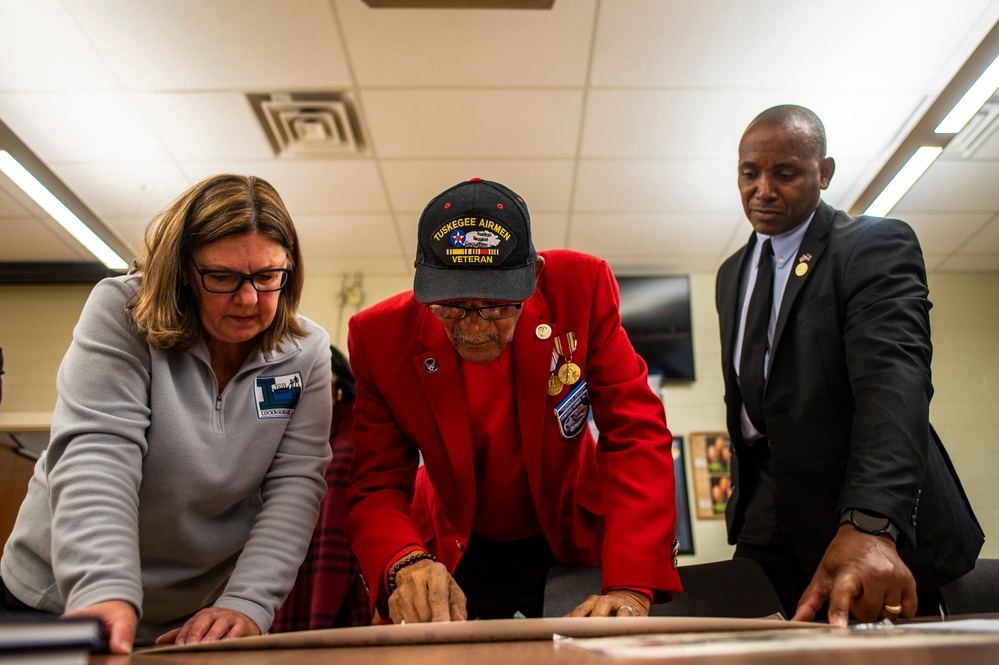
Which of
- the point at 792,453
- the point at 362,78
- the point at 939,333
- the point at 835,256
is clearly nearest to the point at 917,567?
the point at 792,453

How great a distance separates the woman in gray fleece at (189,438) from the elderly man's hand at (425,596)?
0.21m

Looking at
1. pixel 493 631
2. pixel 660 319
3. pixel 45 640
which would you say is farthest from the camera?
pixel 660 319

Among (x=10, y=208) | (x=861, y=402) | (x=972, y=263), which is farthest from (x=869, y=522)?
(x=10, y=208)

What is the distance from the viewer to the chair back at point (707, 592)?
1109 millimetres

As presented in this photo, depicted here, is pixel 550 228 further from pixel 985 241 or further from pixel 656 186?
pixel 985 241

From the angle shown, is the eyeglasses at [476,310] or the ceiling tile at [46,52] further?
the ceiling tile at [46,52]

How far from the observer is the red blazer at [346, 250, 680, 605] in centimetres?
123

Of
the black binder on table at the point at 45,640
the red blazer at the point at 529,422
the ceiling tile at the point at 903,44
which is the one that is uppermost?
the ceiling tile at the point at 903,44

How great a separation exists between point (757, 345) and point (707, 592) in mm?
558

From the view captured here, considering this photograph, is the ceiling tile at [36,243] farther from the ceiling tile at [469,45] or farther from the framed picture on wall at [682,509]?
the framed picture on wall at [682,509]

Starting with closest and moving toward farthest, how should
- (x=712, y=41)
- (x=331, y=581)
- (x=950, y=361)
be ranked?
(x=331, y=581), (x=950, y=361), (x=712, y=41)

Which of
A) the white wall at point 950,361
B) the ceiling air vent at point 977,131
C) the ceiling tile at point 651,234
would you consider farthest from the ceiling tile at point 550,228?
the white wall at point 950,361

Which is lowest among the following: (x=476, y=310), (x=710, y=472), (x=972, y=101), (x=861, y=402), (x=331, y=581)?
(x=331, y=581)

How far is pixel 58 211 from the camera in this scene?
3.47 m
